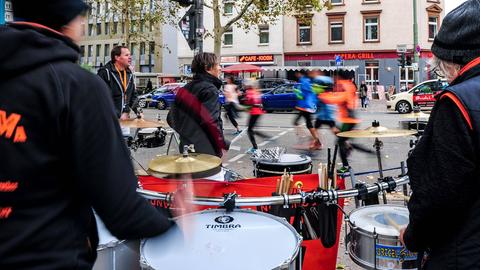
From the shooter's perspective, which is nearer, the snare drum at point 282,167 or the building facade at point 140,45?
the snare drum at point 282,167

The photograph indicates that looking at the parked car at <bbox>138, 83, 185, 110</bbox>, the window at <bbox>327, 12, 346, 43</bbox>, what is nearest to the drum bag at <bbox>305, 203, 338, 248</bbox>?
the parked car at <bbox>138, 83, 185, 110</bbox>

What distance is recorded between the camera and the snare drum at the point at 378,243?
2719 mm

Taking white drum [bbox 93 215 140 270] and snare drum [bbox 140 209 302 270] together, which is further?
white drum [bbox 93 215 140 270]

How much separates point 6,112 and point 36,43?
0.20 metres

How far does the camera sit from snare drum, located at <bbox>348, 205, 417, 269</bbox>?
2.72 meters

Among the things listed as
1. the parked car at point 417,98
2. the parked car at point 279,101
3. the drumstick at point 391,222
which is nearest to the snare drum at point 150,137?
the drumstick at point 391,222

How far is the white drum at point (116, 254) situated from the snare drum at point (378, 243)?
1.30 metres

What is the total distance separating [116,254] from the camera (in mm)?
2463

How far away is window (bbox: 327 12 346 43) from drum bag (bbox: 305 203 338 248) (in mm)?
36806

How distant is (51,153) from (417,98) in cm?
2278

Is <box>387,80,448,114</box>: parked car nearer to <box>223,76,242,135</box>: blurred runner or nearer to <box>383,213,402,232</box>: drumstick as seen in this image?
<box>223,76,242,135</box>: blurred runner

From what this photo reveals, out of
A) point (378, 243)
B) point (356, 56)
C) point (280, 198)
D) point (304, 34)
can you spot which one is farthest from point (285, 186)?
point (304, 34)

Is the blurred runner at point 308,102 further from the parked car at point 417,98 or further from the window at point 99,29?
the window at point 99,29

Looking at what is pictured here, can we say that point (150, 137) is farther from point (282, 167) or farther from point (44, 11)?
point (44, 11)
